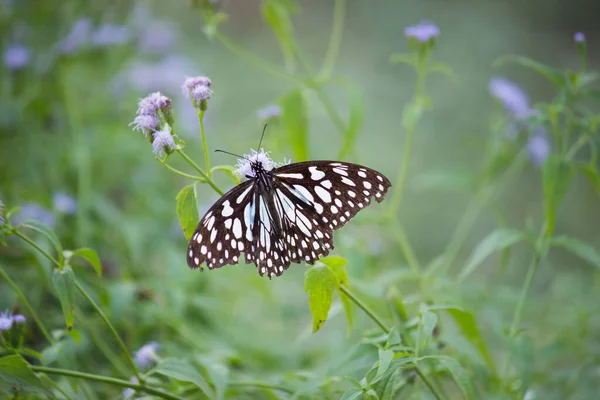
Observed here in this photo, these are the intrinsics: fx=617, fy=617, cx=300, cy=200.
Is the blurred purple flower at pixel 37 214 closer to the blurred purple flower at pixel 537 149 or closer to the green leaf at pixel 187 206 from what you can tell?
the green leaf at pixel 187 206

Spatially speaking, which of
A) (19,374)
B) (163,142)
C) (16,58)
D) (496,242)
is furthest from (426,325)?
(16,58)

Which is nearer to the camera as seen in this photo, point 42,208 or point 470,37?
point 42,208

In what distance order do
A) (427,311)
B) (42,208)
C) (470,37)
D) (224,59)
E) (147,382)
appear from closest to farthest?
(427,311) < (147,382) < (42,208) < (470,37) < (224,59)

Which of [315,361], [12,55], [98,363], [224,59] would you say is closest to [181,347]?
[98,363]

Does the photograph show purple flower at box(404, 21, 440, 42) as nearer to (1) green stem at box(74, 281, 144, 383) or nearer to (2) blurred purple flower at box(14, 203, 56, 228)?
(1) green stem at box(74, 281, 144, 383)

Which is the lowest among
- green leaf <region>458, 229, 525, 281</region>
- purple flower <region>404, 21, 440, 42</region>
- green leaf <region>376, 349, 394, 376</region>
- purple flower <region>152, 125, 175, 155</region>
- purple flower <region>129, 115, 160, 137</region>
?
green leaf <region>376, 349, 394, 376</region>

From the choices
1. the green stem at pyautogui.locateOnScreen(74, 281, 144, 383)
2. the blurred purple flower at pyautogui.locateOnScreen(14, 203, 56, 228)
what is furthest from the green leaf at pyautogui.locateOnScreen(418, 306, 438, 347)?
the blurred purple flower at pyautogui.locateOnScreen(14, 203, 56, 228)

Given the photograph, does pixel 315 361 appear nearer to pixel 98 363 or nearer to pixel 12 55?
pixel 98 363
